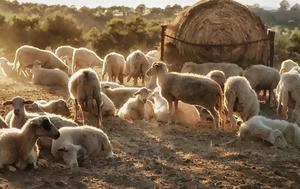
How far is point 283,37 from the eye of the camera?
35.6 m

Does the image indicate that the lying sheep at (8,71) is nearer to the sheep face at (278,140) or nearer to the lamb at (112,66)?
the lamb at (112,66)

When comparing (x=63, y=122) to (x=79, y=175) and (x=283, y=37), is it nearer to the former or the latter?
(x=79, y=175)

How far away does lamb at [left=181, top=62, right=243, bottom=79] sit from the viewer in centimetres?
1638

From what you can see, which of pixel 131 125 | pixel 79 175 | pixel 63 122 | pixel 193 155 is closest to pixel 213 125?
pixel 131 125

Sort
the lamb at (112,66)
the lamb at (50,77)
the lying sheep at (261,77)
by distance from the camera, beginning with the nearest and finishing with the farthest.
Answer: the lying sheep at (261,77) → the lamb at (50,77) → the lamb at (112,66)

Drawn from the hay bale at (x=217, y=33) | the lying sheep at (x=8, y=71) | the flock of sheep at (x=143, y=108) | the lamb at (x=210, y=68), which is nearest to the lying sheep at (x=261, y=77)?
the flock of sheep at (x=143, y=108)

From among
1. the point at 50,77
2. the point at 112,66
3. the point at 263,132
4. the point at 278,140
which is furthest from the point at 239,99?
the point at 112,66

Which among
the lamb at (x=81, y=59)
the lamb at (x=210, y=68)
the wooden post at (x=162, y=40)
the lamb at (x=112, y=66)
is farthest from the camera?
the lamb at (x=81, y=59)

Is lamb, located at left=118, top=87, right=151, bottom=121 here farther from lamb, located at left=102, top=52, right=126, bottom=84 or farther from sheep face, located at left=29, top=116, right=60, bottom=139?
lamb, located at left=102, top=52, right=126, bottom=84

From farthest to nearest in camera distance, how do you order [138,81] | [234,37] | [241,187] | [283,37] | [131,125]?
[283,37] → [138,81] → [234,37] → [131,125] → [241,187]

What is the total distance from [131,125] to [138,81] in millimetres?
8057

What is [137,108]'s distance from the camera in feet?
42.3

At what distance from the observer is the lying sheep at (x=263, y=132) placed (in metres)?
10.6

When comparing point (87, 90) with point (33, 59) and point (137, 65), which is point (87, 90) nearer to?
point (137, 65)
